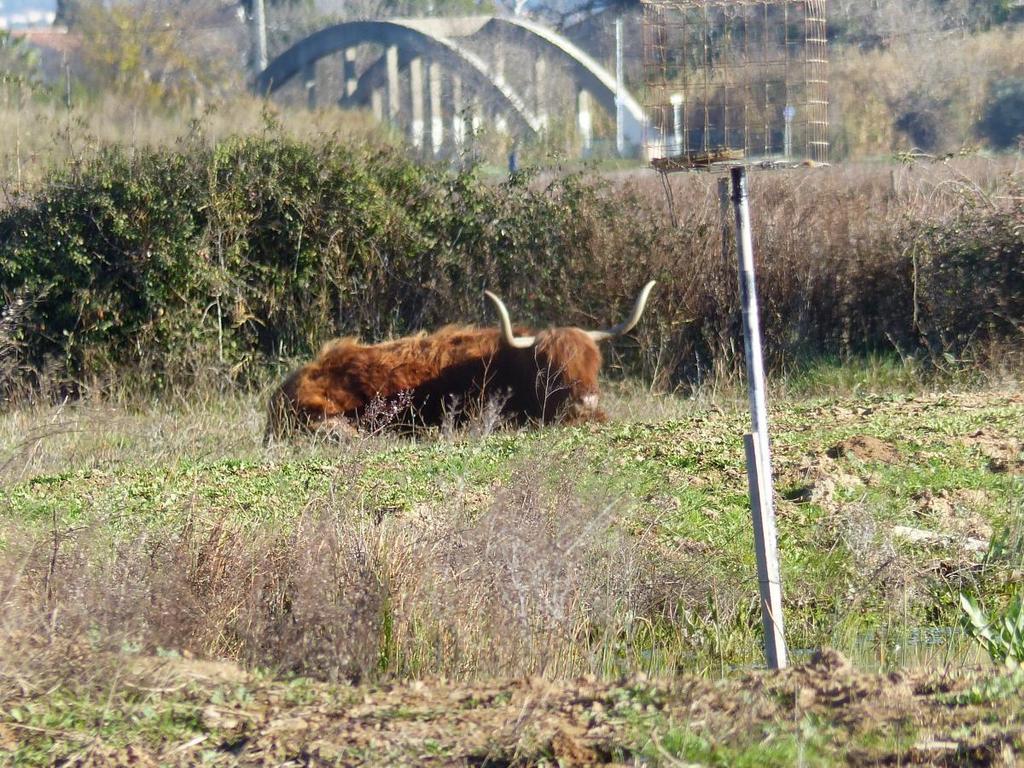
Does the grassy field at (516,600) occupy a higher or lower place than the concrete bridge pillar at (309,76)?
lower

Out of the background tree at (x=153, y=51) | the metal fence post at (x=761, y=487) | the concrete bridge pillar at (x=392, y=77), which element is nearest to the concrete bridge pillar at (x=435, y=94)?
the concrete bridge pillar at (x=392, y=77)

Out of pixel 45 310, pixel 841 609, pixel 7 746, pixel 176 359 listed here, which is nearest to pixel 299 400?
pixel 176 359

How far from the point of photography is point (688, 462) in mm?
9062

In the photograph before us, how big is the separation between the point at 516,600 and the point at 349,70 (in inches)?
1015

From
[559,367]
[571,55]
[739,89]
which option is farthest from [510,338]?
[571,55]

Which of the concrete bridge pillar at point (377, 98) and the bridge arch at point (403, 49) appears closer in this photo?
the concrete bridge pillar at point (377, 98)

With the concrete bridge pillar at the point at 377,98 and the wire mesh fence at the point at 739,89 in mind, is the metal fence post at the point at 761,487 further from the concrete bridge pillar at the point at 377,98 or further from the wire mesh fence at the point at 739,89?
the concrete bridge pillar at the point at 377,98

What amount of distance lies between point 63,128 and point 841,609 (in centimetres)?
1354

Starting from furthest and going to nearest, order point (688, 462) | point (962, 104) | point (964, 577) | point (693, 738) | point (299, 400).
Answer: point (962, 104) < point (299, 400) < point (688, 462) < point (964, 577) < point (693, 738)

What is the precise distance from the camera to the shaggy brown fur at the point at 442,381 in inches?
463

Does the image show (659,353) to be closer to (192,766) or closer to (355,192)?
(355,192)

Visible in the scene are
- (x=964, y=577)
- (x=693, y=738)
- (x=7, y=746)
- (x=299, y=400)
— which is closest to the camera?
(x=693, y=738)

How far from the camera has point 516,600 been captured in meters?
5.55

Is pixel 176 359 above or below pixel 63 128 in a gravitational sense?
below
